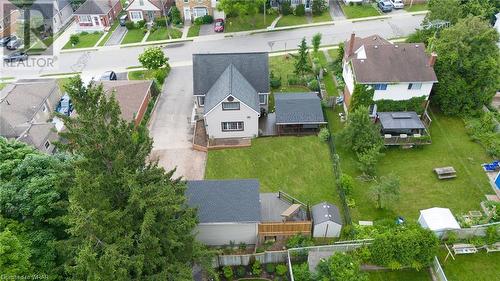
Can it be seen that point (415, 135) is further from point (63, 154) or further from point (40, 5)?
point (40, 5)

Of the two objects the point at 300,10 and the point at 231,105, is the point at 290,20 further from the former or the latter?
the point at 231,105

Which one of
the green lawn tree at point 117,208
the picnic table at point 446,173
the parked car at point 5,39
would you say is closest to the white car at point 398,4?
the picnic table at point 446,173

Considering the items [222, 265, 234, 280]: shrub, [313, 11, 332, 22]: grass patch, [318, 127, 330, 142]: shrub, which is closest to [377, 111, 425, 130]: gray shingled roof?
[318, 127, 330, 142]: shrub

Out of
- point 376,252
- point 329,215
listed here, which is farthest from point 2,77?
point 376,252

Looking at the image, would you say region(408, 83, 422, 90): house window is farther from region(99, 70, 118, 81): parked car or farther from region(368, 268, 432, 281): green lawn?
region(99, 70, 118, 81): parked car

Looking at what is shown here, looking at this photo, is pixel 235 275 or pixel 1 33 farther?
pixel 1 33

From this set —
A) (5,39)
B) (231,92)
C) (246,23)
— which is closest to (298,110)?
(231,92)
